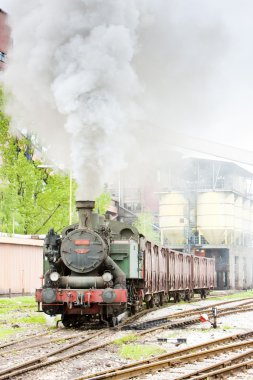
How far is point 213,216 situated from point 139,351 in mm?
40698

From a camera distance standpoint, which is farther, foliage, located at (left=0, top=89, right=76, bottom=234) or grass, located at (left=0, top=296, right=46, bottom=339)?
foliage, located at (left=0, top=89, right=76, bottom=234)

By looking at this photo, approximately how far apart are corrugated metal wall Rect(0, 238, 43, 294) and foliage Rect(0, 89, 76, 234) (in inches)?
35.5

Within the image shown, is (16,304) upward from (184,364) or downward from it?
downward

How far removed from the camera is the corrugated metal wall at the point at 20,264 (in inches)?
1144

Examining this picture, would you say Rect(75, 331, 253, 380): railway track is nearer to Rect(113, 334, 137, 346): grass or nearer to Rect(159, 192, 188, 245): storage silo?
Rect(113, 334, 137, 346): grass

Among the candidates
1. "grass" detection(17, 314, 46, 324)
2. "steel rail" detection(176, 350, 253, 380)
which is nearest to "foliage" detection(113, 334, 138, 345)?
"steel rail" detection(176, 350, 253, 380)

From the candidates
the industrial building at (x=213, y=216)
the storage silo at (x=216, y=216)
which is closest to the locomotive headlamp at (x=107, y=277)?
the industrial building at (x=213, y=216)

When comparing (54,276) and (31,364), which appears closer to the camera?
(31,364)

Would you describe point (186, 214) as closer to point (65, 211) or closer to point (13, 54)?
point (65, 211)

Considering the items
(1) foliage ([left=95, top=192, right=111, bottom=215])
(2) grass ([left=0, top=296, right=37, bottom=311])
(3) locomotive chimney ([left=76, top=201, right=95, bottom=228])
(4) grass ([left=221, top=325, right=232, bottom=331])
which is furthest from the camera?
(1) foliage ([left=95, top=192, right=111, bottom=215])

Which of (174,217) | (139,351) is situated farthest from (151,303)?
(174,217)

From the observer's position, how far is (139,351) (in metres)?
10.8

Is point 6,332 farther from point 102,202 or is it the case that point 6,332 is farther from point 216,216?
point 216,216

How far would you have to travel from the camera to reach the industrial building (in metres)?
50.8
